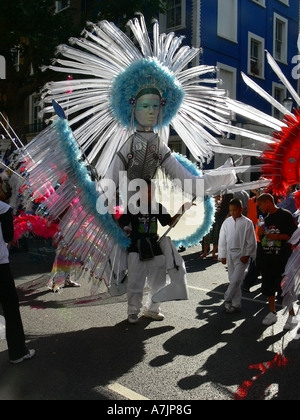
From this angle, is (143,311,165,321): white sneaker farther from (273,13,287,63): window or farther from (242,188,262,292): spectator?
(273,13,287,63): window

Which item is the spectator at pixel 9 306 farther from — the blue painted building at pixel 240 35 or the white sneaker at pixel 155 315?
the blue painted building at pixel 240 35

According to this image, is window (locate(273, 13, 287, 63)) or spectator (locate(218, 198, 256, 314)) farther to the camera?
window (locate(273, 13, 287, 63))

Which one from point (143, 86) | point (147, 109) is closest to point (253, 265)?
point (147, 109)

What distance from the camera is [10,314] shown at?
3.53m

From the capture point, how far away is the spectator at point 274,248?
187 inches

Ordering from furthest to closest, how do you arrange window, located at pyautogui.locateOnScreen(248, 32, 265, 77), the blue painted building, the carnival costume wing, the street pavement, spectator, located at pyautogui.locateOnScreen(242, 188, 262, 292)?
window, located at pyautogui.locateOnScreen(248, 32, 265, 77)
the blue painted building
spectator, located at pyautogui.locateOnScreen(242, 188, 262, 292)
the carnival costume wing
the street pavement

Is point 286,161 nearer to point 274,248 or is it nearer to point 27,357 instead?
point 274,248

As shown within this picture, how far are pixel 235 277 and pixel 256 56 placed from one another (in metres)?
16.1

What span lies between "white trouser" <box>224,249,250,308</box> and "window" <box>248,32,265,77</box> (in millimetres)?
15075

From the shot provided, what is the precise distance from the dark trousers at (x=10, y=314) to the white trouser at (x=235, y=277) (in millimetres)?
2518

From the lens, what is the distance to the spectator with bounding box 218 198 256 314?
5.21 metres

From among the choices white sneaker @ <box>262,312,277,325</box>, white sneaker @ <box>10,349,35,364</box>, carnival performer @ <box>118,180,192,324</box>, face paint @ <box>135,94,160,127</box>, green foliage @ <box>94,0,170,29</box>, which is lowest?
white sneaker @ <box>262,312,277,325</box>

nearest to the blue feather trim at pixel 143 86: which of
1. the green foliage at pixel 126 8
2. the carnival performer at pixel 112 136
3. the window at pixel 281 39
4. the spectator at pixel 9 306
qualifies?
the carnival performer at pixel 112 136

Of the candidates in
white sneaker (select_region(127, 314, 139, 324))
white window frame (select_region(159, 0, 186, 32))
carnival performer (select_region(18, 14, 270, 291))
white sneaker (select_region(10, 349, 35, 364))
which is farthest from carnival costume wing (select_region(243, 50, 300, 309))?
white window frame (select_region(159, 0, 186, 32))
